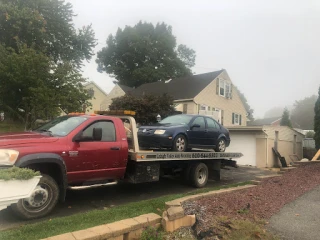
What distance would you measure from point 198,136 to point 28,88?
855cm

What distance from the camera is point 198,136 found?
9.01 m

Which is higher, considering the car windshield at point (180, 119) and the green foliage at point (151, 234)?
the car windshield at point (180, 119)

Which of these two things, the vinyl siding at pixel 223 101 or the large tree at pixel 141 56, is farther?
the large tree at pixel 141 56

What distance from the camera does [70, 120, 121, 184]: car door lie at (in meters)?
5.87

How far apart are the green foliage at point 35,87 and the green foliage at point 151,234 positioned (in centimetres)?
1007

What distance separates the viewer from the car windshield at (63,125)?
5992 mm

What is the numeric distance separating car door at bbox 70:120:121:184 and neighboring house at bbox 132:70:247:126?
64.1 ft

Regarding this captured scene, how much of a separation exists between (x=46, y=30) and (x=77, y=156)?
20377 mm

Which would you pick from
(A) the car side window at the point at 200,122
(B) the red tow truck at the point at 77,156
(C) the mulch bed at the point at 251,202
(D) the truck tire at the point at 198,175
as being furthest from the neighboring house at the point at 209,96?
(B) the red tow truck at the point at 77,156

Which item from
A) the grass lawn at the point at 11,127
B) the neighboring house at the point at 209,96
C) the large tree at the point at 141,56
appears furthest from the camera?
the large tree at the point at 141,56

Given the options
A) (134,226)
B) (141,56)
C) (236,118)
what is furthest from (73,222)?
(141,56)

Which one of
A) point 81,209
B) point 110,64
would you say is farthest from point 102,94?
point 81,209

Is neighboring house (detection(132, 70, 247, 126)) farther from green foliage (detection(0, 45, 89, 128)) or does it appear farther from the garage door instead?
green foliage (detection(0, 45, 89, 128))

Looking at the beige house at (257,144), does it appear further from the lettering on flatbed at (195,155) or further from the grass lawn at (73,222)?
the grass lawn at (73,222)
